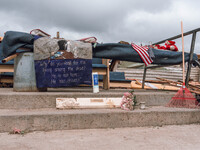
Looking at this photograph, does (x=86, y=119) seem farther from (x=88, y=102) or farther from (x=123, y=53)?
(x=123, y=53)

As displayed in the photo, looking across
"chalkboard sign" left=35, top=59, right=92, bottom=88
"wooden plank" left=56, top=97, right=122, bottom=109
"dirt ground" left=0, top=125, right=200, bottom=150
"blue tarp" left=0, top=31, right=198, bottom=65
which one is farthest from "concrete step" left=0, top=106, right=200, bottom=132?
"blue tarp" left=0, top=31, right=198, bottom=65

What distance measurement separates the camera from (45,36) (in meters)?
2.99

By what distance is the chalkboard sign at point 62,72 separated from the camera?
9.20 ft

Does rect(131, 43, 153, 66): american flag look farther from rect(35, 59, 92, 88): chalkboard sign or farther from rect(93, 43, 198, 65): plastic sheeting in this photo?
rect(35, 59, 92, 88): chalkboard sign

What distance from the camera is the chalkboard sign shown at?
9.20 feet

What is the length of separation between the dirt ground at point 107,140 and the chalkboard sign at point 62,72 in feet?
3.24

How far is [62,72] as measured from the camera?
286cm

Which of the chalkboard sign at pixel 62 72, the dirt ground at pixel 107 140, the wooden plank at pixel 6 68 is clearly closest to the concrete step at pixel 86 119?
the dirt ground at pixel 107 140

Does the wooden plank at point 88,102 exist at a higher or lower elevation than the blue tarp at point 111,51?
lower

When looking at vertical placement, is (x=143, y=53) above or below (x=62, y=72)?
above

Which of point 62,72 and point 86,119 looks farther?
point 62,72

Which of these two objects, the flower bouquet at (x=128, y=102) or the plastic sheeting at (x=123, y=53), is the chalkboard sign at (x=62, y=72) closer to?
the plastic sheeting at (x=123, y=53)

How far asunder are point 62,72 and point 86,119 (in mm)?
998

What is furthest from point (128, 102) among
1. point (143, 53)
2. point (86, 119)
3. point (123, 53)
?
point (143, 53)
